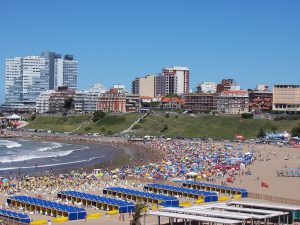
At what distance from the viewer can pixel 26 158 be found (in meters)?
74.8

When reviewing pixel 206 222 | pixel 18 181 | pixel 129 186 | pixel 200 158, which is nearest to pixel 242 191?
pixel 129 186

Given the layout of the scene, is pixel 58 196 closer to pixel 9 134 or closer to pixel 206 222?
pixel 206 222

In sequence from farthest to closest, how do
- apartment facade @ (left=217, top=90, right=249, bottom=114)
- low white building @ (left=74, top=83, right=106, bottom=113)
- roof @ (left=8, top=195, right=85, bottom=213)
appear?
low white building @ (left=74, top=83, right=106, bottom=113) → apartment facade @ (left=217, top=90, right=249, bottom=114) → roof @ (left=8, top=195, right=85, bottom=213)

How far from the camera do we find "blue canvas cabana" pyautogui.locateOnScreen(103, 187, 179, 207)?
123 feet

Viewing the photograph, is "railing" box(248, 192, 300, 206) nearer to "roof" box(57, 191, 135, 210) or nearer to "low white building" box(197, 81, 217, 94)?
"roof" box(57, 191, 135, 210)

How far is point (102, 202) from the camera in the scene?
3659 cm

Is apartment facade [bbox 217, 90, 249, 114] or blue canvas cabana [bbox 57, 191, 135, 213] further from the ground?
apartment facade [bbox 217, 90, 249, 114]

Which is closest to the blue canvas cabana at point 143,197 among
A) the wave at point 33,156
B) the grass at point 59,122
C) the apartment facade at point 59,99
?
the wave at point 33,156

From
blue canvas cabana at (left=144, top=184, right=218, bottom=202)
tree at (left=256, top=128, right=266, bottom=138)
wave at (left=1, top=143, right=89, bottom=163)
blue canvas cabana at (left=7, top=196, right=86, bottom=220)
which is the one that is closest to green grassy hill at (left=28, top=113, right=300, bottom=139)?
tree at (left=256, top=128, right=266, bottom=138)

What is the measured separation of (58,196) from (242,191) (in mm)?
12529

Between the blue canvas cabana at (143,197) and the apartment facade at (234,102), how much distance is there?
327 feet

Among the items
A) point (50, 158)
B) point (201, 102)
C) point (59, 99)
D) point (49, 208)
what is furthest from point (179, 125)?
point (49, 208)

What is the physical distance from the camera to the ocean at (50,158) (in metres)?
63.8

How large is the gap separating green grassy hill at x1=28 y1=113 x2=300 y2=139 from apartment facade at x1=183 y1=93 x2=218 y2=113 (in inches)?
803
